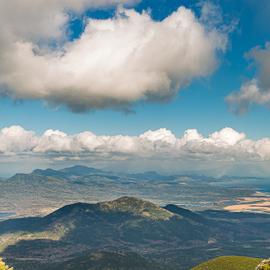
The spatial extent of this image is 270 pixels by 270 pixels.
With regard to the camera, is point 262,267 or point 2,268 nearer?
point 2,268

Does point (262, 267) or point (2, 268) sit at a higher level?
point (2, 268)
